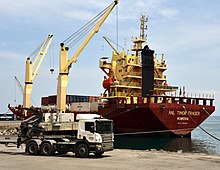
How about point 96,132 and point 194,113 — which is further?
point 194,113

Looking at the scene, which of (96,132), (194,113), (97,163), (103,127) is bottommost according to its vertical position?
(97,163)

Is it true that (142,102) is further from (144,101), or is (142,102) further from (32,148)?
(32,148)

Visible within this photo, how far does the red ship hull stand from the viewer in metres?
41.6

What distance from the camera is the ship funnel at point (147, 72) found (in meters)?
45.2

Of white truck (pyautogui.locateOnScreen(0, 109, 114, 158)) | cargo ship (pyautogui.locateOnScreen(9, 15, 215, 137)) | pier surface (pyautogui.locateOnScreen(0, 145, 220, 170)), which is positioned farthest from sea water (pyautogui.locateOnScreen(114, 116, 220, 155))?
pier surface (pyautogui.locateOnScreen(0, 145, 220, 170))

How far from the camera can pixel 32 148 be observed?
2214cm

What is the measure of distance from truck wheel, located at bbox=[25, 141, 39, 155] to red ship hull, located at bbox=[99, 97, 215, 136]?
1954 cm

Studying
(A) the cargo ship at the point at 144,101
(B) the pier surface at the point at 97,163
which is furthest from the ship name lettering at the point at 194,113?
(B) the pier surface at the point at 97,163

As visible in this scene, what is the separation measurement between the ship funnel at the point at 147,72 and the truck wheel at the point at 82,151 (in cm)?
2478

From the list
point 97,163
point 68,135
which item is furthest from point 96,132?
point 97,163

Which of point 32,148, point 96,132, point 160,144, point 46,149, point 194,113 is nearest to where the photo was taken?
point 96,132

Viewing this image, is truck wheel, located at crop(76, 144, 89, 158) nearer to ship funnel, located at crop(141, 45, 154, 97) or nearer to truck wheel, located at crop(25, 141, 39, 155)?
truck wheel, located at crop(25, 141, 39, 155)

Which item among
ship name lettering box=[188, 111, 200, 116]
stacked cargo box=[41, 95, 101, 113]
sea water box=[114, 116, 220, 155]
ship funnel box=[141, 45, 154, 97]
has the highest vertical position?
ship funnel box=[141, 45, 154, 97]

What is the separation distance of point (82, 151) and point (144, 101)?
2445 cm
